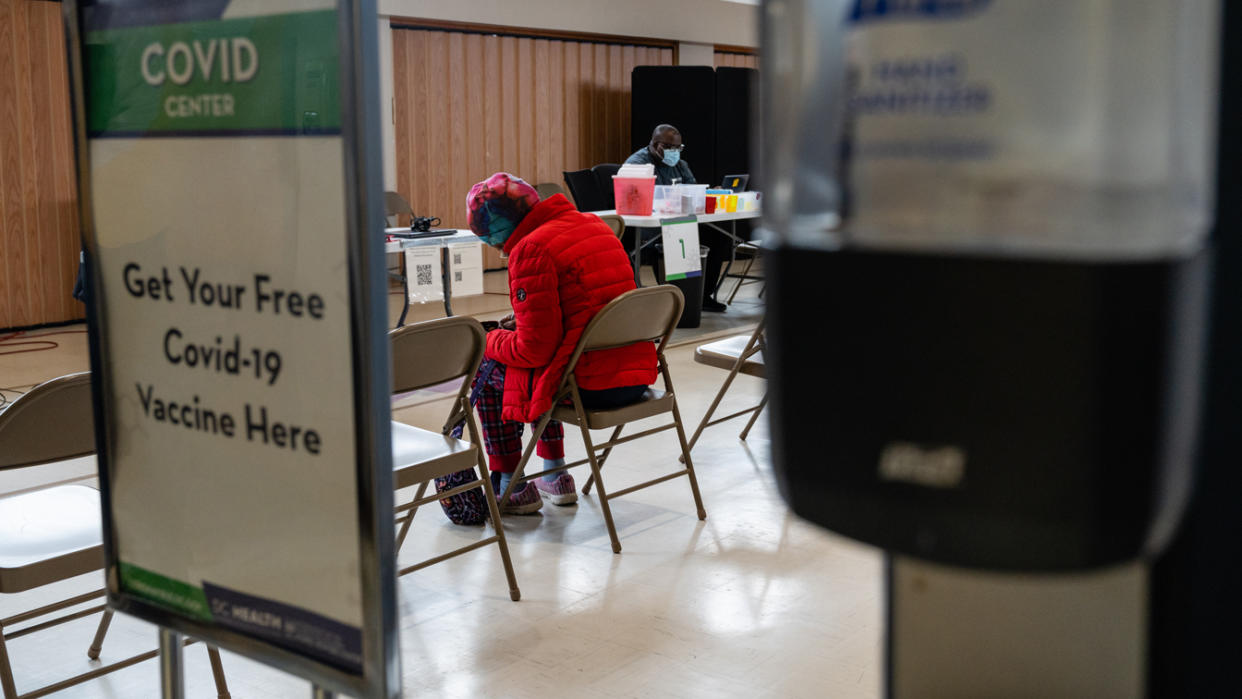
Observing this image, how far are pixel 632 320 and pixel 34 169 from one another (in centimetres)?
552

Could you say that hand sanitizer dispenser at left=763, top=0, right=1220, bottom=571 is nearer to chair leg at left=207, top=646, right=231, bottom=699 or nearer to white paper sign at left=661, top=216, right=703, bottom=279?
chair leg at left=207, top=646, right=231, bottom=699

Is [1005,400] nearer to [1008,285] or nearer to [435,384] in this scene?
[1008,285]

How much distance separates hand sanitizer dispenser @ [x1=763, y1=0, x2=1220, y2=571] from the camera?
1.29ft

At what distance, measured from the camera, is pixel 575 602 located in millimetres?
3148

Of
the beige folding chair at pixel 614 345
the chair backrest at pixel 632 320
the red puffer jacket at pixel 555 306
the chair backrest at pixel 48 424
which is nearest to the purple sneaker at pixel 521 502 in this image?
the beige folding chair at pixel 614 345

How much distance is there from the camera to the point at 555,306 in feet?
11.6

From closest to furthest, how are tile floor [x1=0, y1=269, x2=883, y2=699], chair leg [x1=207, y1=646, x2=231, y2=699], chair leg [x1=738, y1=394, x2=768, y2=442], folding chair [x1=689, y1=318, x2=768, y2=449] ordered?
chair leg [x1=207, y1=646, x2=231, y2=699] → tile floor [x1=0, y1=269, x2=883, y2=699] → folding chair [x1=689, y1=318, x2=768, y2=449] → chair leg [x1=738, y1=394, x2=768, y2=442]

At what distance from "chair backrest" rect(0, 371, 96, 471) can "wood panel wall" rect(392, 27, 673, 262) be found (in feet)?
24.5

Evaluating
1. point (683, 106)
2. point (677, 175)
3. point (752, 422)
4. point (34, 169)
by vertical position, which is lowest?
point (752, 422)

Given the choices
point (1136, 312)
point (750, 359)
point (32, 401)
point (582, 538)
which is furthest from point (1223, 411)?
point (750, 359)

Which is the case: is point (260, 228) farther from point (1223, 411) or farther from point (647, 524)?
point (647, 524)

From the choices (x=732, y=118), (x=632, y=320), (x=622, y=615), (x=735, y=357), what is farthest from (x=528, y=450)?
(x=732, y=118)

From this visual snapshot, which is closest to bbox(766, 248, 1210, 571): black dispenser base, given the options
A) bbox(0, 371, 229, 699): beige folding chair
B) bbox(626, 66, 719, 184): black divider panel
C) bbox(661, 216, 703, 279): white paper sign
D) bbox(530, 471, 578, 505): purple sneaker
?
bbox(0, 371, 229, 699): beige folding chair

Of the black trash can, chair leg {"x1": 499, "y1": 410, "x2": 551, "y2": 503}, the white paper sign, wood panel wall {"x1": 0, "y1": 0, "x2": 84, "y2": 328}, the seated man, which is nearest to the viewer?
chair leg {"x1": 499, "y1": 410, "x2": 551, "y2": 503}
